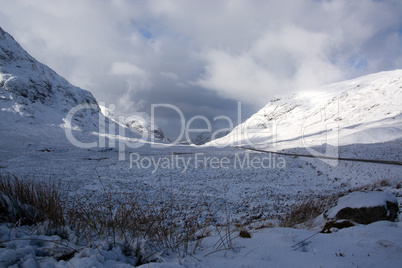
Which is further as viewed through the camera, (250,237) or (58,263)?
(250,237)

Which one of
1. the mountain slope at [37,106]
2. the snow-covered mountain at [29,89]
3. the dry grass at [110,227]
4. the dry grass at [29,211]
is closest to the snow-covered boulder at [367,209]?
the dry grass at [110,227]

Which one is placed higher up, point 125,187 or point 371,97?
point 371,97

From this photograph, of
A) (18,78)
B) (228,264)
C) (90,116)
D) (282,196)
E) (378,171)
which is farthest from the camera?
(90,116)

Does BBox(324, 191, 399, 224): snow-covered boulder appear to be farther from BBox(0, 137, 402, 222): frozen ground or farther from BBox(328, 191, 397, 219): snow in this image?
BBox(0, 137, 402, 222): frozen ground

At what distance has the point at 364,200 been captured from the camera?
13.4 ft


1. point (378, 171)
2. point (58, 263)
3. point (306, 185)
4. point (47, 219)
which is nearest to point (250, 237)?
point (58, 263)

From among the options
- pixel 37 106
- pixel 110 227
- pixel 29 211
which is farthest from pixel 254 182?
pixel 37 106

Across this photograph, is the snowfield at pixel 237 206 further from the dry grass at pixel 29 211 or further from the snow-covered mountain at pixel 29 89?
the snow-covered mountain at pixel 29 89

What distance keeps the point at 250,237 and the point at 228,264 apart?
910 mm

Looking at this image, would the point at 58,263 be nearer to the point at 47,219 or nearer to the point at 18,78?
the point at 47,219

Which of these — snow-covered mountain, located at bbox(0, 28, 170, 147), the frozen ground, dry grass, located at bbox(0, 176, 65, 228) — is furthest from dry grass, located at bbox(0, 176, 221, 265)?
snow-covered mountain, located at bbox(0, 28, 170, 147)

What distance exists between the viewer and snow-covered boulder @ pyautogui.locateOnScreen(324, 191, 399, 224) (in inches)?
151

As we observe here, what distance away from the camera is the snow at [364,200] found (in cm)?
396

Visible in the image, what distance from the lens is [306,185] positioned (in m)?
11.4
